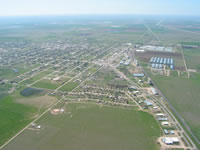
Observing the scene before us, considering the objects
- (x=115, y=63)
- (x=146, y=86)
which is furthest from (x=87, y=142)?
(x=115, y=63)

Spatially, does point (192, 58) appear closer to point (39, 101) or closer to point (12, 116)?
point (39, 101)

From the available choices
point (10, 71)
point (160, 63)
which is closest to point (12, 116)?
point (10, 71)

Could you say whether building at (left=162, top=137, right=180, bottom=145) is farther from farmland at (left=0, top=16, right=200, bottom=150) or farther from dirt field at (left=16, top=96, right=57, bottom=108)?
dirt field at (left=16, top=96, right=57, bottom=108)

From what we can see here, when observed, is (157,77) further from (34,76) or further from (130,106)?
(34,76)

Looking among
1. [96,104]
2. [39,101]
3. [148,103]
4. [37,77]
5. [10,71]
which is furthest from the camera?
[10,71]

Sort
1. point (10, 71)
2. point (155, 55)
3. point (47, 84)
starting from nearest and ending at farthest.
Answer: point (47, 84) → point (10, 71) → point (155, 55)

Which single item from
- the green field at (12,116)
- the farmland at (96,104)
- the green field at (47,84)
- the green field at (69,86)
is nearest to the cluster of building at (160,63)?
the farmland at (96,104)

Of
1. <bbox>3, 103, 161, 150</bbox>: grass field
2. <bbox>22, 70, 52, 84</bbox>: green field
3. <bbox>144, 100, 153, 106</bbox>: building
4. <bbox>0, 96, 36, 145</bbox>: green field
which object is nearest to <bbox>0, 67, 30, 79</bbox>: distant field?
<bbox>22, 70, 52, 84</bbox>: green field
